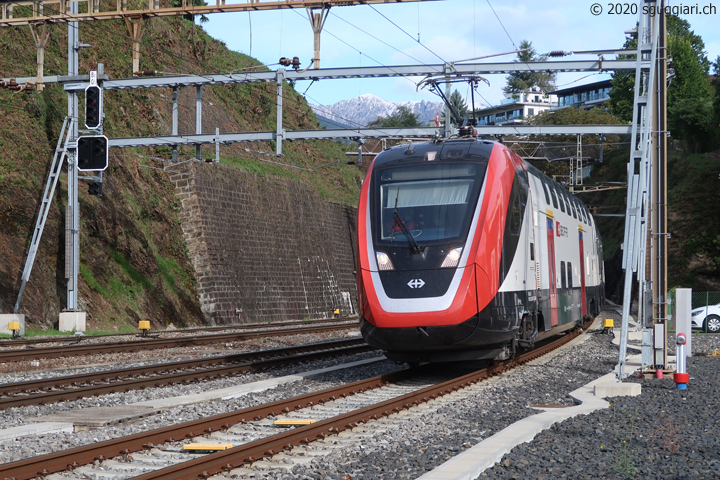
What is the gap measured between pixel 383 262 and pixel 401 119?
99.6 meters

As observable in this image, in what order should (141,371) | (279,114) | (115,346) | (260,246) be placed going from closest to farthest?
Answer: (141,371), (115,346), (279,114), (260,246)

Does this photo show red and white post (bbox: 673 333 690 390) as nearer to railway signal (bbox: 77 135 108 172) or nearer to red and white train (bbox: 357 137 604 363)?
red and white train (bbox: 357 137 604 363)

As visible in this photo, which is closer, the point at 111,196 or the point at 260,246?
the point at 111,196

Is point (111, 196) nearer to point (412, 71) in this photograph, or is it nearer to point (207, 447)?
point (412, 71)

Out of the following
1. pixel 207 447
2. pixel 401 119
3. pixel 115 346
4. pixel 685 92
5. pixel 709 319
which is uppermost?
pixel 401 119

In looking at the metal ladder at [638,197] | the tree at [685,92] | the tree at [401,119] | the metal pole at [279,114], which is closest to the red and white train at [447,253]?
the metal ladder at [638,197]

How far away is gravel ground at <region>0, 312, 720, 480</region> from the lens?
6758mm

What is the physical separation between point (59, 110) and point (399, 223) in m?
20.5

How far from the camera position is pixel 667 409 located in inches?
400

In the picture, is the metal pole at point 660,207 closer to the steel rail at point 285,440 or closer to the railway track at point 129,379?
the steel rail at point 285,440

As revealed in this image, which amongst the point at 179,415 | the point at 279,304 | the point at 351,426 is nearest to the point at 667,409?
the point at 351,426

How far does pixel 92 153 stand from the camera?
21.6 m

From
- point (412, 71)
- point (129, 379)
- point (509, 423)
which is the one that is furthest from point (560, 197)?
point (509, 423)

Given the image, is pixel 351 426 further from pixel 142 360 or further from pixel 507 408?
pixel 142 360
